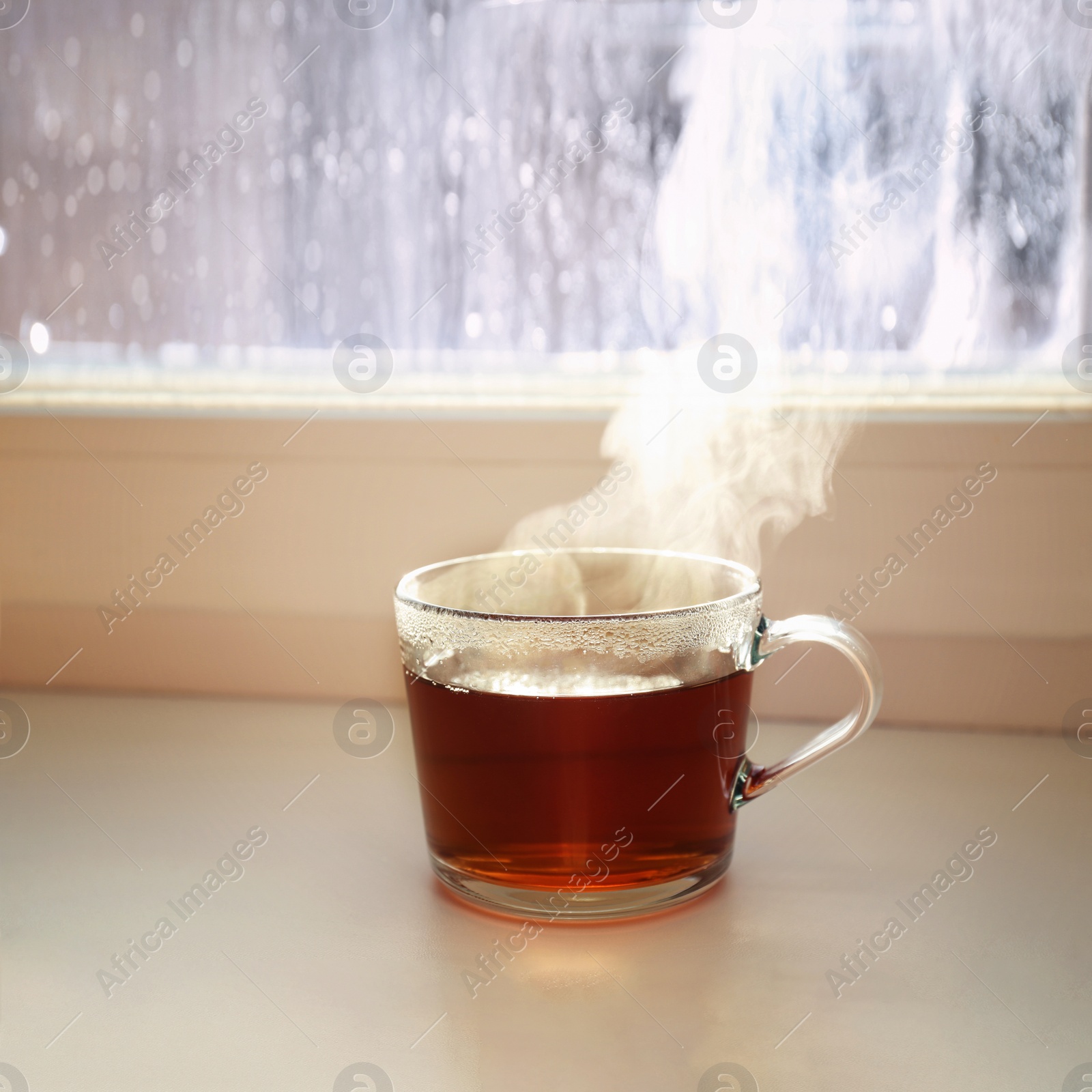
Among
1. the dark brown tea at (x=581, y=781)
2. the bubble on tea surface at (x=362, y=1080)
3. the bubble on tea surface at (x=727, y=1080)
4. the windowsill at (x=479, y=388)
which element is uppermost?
the windowsill at (x=479, y=388)

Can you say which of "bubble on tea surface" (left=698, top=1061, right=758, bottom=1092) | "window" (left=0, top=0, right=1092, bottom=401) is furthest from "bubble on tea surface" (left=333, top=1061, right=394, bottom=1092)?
"window" (left=0, top=0, right=1092, bottom=401)

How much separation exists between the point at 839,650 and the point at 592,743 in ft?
0.51

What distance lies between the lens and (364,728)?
2.99ft

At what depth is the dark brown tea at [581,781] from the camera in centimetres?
55

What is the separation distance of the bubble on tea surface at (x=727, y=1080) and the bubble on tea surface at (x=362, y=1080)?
0.13 meters

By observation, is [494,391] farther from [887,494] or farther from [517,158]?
[887,494]

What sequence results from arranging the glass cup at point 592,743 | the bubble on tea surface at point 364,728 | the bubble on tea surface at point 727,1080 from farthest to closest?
1. the bubble on tea surface at point 364,728
2. the glass cup at point 592,743
3. the bubble on tea surface at point 727,1080

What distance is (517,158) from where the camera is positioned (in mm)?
983

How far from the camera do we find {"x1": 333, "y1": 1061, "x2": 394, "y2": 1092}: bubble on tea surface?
0.45m

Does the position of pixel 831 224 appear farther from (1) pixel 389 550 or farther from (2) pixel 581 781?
(2) pixel 581 781

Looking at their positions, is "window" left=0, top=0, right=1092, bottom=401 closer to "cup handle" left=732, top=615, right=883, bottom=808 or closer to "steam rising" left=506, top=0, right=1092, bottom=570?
"steam rising" left=506, top=0, right=1092, bottom=570

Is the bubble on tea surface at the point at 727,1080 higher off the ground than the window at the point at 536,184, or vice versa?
the window at the point at 536,184

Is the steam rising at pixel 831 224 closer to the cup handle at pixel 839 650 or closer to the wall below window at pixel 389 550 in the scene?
the wall below window at pixel 389 550

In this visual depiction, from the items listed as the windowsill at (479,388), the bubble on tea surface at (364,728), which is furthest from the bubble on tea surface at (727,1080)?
the windowsill at (479,388)
